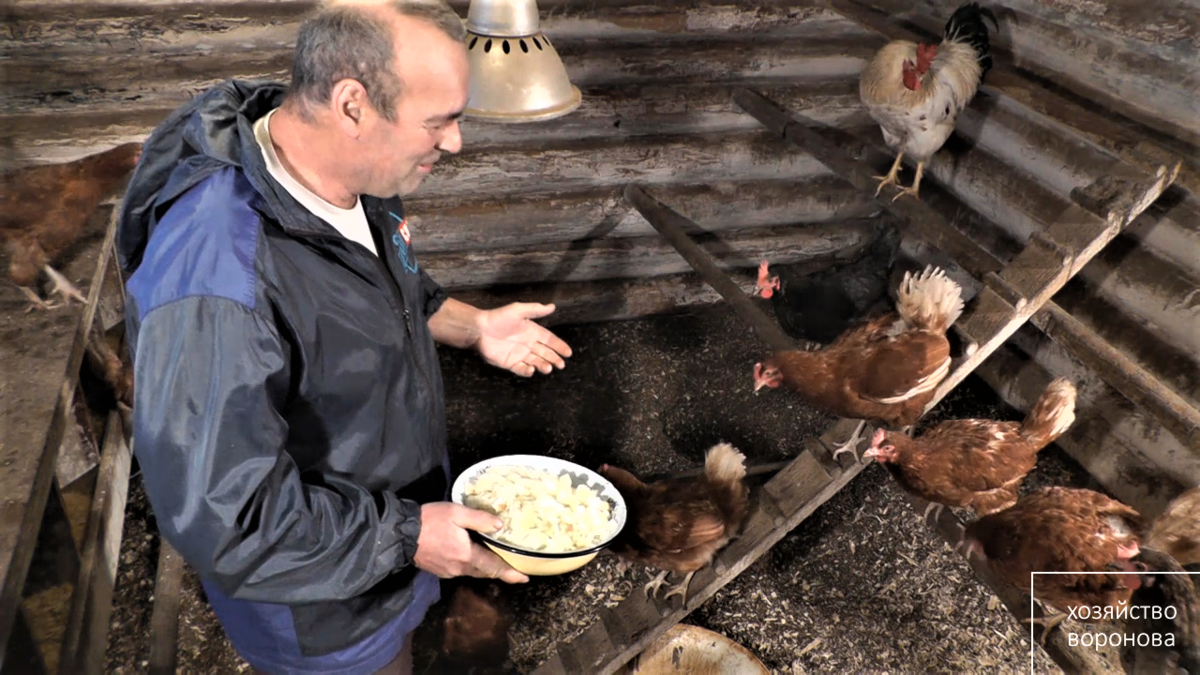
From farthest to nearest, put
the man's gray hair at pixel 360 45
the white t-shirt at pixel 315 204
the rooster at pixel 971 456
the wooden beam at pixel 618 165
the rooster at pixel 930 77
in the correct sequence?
the wooden beam at pixel 618 165 → the rooster at pixel 930 77 → the rooster at pixel 971 456 → the white t-shirt at pixel 315 204 → the man's gray hair at pixel 360 45

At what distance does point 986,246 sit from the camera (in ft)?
15.4

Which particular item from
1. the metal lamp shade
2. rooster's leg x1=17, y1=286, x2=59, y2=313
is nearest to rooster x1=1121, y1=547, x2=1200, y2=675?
the metal lamp shade

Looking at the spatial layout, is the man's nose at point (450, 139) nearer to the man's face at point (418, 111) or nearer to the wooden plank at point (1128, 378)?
the man's face at point (418, 111)

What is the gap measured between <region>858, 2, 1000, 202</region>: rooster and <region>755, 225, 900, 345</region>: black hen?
501 mm

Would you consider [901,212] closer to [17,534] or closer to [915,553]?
[915,553]

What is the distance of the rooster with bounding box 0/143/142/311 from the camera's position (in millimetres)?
2977

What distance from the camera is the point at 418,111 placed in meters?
1.62

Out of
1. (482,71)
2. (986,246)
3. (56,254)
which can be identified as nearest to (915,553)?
(986,246)

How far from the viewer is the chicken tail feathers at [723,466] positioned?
2.77 metres

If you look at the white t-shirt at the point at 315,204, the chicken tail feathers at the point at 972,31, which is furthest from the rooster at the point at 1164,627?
the chicken tail feathers at the point at 972,31

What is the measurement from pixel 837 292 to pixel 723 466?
6.95ft

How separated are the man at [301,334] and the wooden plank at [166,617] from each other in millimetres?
891

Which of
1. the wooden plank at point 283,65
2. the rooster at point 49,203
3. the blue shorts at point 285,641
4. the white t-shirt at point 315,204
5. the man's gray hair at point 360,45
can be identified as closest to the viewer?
the man's gray hair at point 360,45

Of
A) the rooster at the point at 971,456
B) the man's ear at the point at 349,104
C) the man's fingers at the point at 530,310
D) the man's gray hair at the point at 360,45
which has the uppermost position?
the man's gray hair at the point at 360,45
